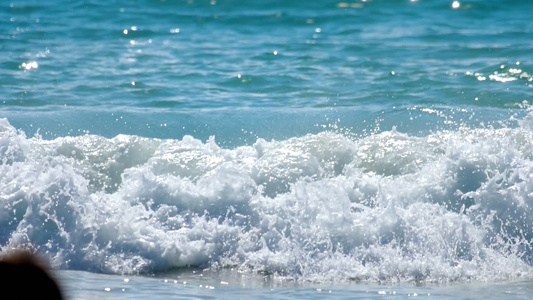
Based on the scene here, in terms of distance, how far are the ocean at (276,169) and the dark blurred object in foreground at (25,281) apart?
2572 millimetres

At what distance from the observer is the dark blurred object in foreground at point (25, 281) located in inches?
45.8

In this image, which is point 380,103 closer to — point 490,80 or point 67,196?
point 490,80

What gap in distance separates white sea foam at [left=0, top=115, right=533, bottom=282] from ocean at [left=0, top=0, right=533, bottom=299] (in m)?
0.01

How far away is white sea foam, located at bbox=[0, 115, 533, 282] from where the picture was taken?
4.75m

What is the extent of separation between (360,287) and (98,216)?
6.12ft

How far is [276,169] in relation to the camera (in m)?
5.82

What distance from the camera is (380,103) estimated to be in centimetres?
801

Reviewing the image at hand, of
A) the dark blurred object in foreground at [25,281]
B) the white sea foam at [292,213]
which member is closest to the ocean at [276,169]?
the white sea foam at [292,213]

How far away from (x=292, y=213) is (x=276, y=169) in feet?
2.54

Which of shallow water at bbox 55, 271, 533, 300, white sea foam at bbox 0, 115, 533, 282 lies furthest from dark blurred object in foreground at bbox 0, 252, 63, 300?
white sea foam at bbox 0, 115, 533, 282

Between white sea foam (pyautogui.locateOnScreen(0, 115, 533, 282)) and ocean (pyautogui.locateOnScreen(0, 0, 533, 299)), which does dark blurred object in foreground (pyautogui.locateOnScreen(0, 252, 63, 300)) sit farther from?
white sea foam (pyautogui.locateOnScreen(0, 115, 533, 282))

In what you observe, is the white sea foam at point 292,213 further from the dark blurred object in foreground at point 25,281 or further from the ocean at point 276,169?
the dark blurred object in foreground at point 25,281

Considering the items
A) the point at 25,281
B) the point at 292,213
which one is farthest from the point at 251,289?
the point at 25,281

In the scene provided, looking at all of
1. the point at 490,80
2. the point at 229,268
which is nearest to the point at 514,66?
the point at 490,80
